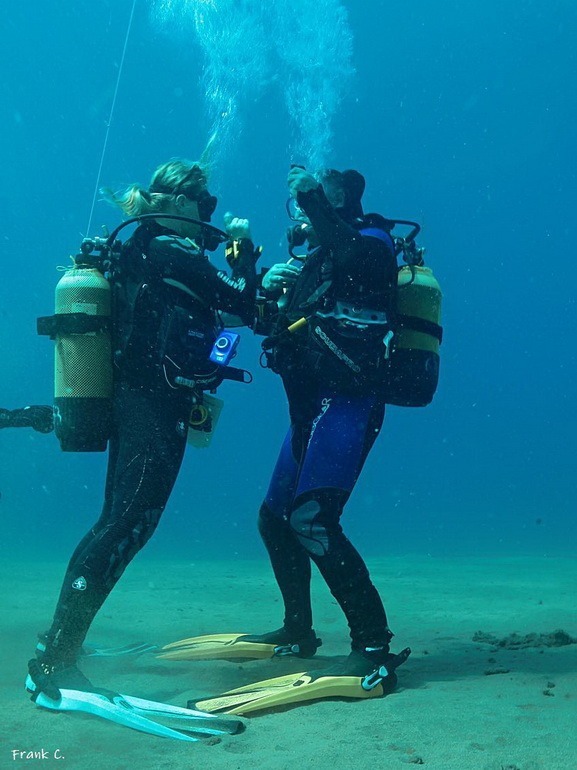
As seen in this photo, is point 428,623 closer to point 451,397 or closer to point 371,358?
point 371,358

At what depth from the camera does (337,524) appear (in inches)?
149

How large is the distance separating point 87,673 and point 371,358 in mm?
2591

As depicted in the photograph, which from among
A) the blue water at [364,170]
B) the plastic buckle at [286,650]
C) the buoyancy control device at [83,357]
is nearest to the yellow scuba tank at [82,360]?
the buoyancy control device at [83,357]

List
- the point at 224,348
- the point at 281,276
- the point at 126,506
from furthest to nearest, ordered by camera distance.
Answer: the point at 281,276 → the point at 224,348 → the point at 126,506

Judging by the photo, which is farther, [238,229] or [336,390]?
[238,229]

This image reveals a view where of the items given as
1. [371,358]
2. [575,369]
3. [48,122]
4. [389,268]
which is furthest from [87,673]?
[575,369]

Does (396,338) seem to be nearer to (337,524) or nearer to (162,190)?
(337,524)

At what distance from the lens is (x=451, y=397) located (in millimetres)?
143250

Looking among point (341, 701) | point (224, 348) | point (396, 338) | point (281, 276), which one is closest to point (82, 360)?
point (224, 348)

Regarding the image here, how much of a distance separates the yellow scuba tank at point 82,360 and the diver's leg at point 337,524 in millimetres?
1201

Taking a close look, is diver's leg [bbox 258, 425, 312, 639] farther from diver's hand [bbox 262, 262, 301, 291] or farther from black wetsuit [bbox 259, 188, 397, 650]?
diver's hand [bbox 262, 262, 301, 291]

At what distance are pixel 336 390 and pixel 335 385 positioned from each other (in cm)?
3

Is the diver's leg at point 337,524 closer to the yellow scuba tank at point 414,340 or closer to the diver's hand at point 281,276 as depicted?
the yellow scuba tank at point 414,340

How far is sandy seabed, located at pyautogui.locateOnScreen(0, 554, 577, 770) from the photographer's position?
2654 mm
